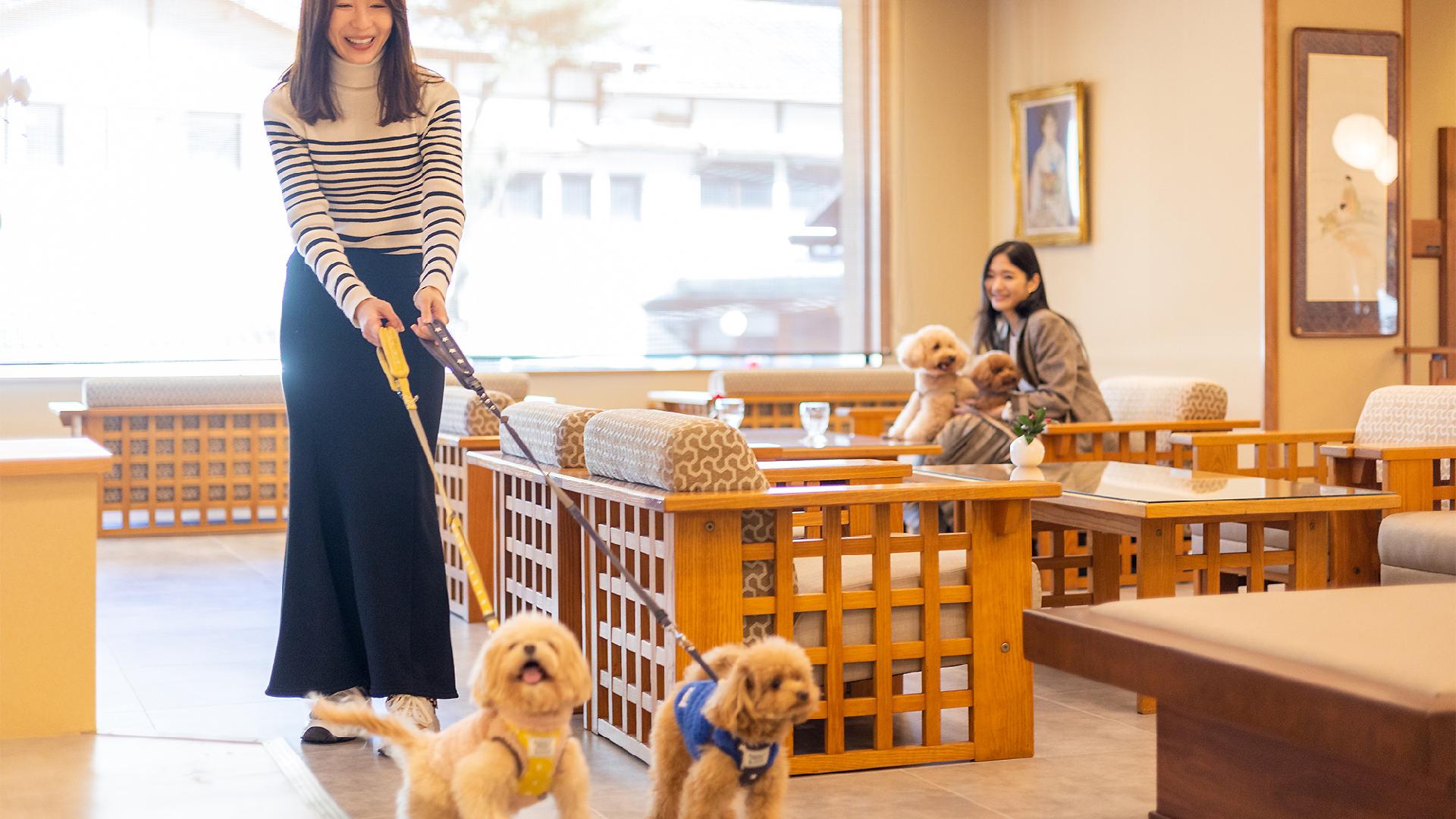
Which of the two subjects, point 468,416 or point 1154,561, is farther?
point 468,416

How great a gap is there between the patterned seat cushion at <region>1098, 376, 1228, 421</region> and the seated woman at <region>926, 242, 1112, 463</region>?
196 millimetres

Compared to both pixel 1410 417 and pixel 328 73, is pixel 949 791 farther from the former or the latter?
pixel 1410 417

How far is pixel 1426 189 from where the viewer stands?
707 cm

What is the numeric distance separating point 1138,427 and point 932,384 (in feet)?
2.29

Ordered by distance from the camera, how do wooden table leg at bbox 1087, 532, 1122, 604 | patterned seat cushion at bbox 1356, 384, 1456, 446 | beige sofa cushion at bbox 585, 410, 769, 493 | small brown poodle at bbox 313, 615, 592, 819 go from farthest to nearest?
1. patterned seat cushion at bbox 1356, 384, 1456, 446
2. wooden table leg at bbox 1087, 532, 1122, 604
3. beige sofa cushion at bbox 585, 410, 769, 493
4. small brown poodle at bbox 313, 615, 592, 819

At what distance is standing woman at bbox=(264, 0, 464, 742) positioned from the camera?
283 centimetres

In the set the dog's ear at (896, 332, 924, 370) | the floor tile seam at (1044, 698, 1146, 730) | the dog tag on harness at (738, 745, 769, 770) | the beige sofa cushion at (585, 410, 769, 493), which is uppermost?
the dog's ear at (896, 332, 924, 370)

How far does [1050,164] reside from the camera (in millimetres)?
8344

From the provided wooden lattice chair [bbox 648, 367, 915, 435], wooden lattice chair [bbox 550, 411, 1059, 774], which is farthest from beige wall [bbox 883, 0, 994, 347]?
wooden lattice chair [bbox 550, 411, 1059, 774]

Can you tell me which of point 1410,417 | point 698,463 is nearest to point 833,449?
point 1410,417

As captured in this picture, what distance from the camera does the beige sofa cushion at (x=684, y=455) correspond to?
260 centimetres

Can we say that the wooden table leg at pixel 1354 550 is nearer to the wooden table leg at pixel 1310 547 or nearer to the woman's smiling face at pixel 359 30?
the wooden table leg at pixel 1310 547

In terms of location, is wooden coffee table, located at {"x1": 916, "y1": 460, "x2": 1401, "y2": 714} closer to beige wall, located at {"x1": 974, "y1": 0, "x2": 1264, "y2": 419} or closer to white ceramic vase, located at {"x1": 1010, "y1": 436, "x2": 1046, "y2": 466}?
white ceramic vase, located at {"x1": 1010, "y1": 436, "x2": 1046, "y2": 466}

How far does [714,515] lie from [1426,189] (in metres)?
5.73
